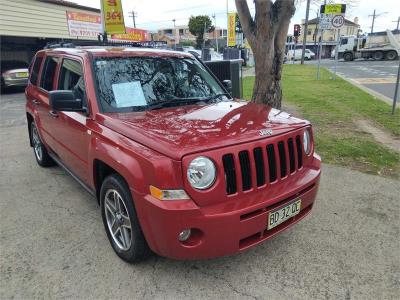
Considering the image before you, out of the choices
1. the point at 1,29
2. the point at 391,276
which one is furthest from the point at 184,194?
the point at 1,29

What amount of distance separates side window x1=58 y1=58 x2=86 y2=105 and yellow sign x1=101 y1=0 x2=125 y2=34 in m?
7.05

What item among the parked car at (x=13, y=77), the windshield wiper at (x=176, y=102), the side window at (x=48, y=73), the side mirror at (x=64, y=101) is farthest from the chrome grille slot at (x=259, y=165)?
the parked car at (x=13, y=77)

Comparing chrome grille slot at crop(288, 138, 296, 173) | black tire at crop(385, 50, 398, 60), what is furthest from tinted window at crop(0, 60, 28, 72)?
black tire at crop(385, 50, 398, 60)

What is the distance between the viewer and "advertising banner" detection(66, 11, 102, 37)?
68.4 ft

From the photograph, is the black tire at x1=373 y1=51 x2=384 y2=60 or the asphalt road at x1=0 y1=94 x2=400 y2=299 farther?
the black tire at x1=373 y1=51 x2=384 y2=60

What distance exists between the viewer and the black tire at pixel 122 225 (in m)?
2.85

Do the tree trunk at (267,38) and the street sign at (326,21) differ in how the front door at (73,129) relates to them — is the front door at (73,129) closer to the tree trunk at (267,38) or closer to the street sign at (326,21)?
the tree trunk at (267,38)

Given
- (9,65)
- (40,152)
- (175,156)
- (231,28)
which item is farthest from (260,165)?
(231,28)

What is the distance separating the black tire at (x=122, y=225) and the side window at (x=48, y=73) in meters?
2.25

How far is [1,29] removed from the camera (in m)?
16.8

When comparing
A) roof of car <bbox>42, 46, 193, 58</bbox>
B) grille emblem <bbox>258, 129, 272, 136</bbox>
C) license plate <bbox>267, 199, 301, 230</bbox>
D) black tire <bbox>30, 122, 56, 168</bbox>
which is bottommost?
black tire <bbox>30, 122, 56, 168</bbox>

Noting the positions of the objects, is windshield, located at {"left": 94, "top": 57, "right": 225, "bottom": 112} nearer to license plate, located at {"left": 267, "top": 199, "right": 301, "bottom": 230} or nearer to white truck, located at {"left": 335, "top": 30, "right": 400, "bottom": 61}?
license plate, located at {"left": 267, "top": 199, "right": 301, "bottom": 230}

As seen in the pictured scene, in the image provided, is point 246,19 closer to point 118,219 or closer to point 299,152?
point 299,152

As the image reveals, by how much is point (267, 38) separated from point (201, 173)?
4.91 metres
